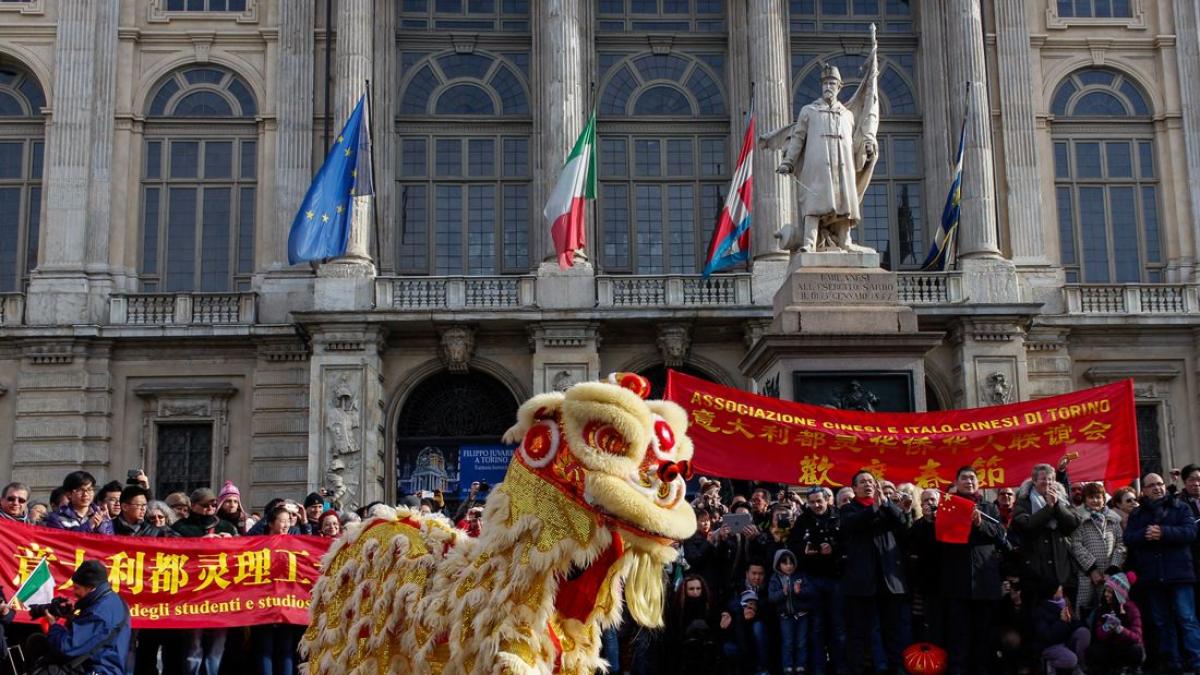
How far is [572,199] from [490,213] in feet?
20.7

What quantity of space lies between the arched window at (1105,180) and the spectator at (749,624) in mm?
21016

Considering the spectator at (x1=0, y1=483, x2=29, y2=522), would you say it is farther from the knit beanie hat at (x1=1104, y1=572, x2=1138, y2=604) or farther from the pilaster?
the pilaster

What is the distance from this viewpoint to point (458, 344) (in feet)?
93.7

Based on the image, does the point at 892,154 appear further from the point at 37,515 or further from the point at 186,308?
the point at 37,515

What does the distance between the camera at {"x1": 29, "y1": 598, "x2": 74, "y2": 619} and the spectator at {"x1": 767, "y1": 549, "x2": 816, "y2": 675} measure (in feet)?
20.0

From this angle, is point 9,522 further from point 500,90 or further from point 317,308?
point 500,90

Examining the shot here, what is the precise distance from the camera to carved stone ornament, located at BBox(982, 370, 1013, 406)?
2831 centimetres

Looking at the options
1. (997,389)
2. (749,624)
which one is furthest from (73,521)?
(997,389)

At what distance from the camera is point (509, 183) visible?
31.6 meters

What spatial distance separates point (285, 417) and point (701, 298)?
934 cm

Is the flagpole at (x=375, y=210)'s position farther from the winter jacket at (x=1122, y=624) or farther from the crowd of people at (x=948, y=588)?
the winter jacket at (x=1122, y=624)

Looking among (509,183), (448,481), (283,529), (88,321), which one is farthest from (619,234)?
(283,529)

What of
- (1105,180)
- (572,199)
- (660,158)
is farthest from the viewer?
(1105,180)

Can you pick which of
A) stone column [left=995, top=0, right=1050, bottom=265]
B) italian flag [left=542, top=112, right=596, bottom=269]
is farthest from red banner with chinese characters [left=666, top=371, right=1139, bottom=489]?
stone column [left=995, top=0, right=1050, bottom=265]
